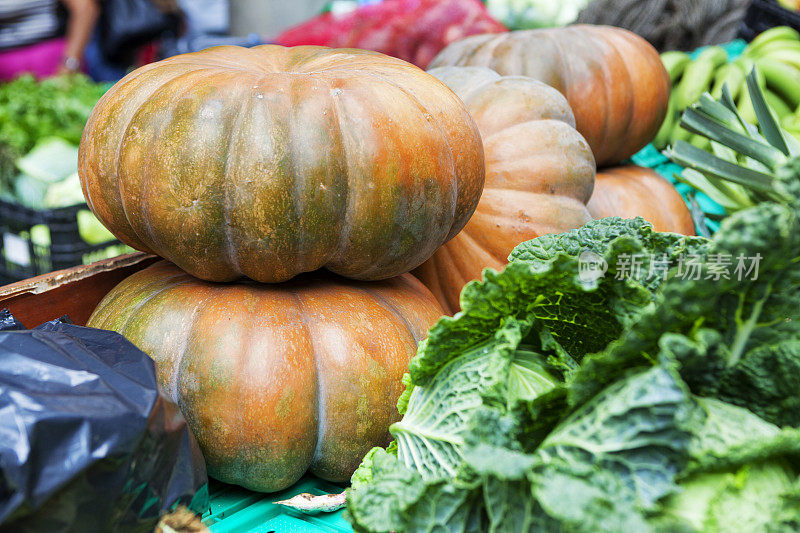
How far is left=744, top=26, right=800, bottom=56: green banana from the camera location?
3143mm

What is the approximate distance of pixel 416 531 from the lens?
1.03 meters

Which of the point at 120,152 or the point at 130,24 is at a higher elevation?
the point at 120,152

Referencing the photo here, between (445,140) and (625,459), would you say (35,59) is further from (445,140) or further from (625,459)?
(625,459)

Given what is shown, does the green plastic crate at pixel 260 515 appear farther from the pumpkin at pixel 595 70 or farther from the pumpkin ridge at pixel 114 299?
the pumpkin at pixel 595 70

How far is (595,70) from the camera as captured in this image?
234cm

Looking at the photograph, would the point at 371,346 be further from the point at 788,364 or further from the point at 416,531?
the point at 788,364

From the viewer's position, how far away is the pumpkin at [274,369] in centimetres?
140

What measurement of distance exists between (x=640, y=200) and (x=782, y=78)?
1006 mm

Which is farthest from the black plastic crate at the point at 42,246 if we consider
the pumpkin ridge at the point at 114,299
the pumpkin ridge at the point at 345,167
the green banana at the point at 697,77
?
the green banana at the point at 697,77

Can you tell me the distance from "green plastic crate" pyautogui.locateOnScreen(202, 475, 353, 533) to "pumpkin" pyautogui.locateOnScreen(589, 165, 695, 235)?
4.44 feet

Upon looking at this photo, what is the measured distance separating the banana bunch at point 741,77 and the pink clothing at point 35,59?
535 centimetres

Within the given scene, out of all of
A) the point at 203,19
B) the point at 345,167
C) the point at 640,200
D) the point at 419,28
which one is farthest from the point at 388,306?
the point at 203,19

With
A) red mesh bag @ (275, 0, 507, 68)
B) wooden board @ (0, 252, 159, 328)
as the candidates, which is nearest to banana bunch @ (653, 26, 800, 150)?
red mesh bag @ (275, 0, 507, 68)

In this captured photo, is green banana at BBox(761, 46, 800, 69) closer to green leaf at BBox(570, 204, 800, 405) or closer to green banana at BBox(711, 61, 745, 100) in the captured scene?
green banana at BBox(711, 61, 745, 100)
